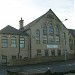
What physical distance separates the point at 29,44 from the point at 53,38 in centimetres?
724

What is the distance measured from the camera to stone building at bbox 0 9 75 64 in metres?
53.2

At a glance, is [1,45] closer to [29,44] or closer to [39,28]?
[29,44]

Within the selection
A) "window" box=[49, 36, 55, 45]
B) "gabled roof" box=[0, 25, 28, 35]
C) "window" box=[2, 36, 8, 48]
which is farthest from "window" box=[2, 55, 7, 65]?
"window" box=[49, 36, 55, 45]

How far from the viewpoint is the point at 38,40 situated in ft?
188

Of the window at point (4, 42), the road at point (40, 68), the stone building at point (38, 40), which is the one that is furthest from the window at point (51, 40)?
the road at point (40, 68)

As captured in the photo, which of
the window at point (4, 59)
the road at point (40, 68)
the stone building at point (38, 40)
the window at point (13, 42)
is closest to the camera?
the road at point (40, 68)

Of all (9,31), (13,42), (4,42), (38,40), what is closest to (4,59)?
(4,42)

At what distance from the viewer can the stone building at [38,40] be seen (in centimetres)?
5319

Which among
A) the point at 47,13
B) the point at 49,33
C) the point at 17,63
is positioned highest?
the point at 47,13

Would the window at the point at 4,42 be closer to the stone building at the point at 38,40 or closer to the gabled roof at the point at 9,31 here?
the stone building at the point at 38,40

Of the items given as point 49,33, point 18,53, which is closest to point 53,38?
point 49,33

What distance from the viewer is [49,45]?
5866 cm

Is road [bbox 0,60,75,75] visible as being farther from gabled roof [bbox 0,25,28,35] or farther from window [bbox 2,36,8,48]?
gabled roof [bbox 0,25,28,35]

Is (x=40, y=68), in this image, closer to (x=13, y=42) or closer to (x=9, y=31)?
(x=13, y=42)
